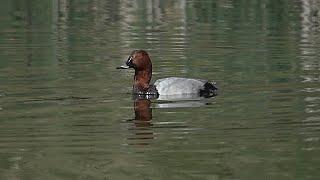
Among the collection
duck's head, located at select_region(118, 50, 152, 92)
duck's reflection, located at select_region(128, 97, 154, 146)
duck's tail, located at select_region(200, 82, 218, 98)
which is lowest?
duck's reflection, located at select_region(128, 97, 154, 146)

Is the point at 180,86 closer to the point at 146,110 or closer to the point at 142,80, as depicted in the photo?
the point at 142,80

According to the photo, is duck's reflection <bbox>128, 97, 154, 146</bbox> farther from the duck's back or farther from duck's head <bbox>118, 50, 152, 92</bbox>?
duck's head <bbox>118, 50, 152, 92</bbox>

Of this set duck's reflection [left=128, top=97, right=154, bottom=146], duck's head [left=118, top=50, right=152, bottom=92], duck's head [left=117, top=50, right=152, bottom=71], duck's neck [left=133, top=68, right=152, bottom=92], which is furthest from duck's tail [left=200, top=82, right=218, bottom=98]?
duck's head [left=117, top=50, right=152, bottom=71]

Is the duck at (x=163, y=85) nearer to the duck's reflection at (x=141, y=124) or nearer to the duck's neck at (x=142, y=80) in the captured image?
the duck's neck at (x=142, y=80)

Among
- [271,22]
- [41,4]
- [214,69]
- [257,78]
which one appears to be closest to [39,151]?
[257,78]

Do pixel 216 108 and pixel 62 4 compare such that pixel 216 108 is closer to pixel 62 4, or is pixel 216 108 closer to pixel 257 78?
pixel 257 78

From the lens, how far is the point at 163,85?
52.0 ft

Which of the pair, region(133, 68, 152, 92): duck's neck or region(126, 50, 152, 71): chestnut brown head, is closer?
region(133, 68, 152, 92): duck's neck

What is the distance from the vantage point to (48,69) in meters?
18.4

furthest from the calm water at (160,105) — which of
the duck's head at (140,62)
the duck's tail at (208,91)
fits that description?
A: the duck's head at (140,62)

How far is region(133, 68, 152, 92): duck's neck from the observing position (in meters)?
16.2

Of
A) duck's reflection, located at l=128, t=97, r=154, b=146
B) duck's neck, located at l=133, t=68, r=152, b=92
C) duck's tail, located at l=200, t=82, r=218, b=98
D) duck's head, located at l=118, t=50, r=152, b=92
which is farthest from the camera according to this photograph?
duck's head, located at l=118, t=50, r=152, b=92

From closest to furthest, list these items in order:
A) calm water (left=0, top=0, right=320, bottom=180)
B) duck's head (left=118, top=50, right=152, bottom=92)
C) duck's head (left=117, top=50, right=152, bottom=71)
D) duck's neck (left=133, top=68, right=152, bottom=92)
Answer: calm water (left=0, top=0, right=320, bottom=180) → duck's neck (left=133, top=68, right=152, bottom=92) → duck's head (left=118, top=50, right=152, bottom=92) → duck's head (left=117, top=50, right=152, bottom=71)

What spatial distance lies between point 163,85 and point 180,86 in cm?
33
